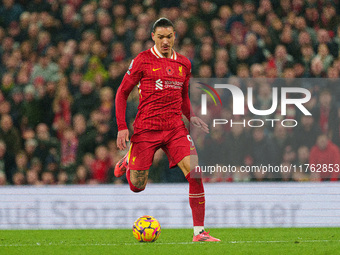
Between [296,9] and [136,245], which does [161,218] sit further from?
[296,9]

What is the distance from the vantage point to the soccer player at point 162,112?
628 cm

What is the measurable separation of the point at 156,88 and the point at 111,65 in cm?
369

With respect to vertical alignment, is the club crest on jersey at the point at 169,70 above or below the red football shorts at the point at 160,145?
above

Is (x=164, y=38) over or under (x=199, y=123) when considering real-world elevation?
over

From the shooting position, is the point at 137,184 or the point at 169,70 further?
the point at 137,184

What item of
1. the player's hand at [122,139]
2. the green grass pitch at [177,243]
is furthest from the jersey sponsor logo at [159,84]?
the green grass pitch at [177,243]

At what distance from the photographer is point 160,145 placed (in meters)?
6.54

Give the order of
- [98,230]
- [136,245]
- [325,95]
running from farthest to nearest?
1. [325,95]
2. [98,230]
3. [136,245]

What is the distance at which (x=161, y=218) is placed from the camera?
913cm

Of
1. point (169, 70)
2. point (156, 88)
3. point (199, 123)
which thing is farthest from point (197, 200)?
point (169, 70)

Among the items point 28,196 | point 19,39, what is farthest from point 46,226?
point 19,39

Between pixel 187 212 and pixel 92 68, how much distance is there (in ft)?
8.90

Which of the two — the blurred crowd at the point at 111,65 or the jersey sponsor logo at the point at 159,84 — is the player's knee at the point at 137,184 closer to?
the jersey sponsor logo at the point at 159,84

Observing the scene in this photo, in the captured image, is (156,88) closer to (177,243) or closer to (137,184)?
(137,184)
